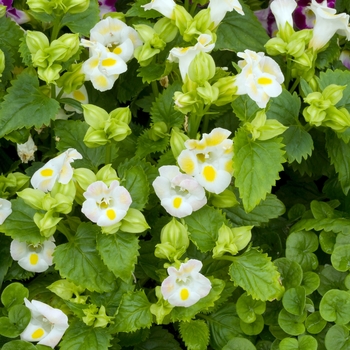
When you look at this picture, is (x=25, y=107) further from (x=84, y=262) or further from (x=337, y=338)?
(x=337, y=338)

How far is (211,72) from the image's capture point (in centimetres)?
103

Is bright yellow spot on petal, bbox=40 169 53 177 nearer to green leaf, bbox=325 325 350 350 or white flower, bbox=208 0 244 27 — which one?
white flower, bbox=208 0 244 27

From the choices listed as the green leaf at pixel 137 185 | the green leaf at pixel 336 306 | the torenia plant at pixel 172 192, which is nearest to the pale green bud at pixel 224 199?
the torenia plant at pixel 172 192

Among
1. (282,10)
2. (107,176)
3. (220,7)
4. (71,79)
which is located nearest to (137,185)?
(107,176)

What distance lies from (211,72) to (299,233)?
36 cm

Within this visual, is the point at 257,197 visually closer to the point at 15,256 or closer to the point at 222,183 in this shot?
the point at 222,183

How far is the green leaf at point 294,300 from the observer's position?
1.08m

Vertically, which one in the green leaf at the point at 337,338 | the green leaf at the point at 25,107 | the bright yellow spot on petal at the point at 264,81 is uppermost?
the bright yellow spot on petal at the point at 264,81

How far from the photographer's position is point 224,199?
110cm

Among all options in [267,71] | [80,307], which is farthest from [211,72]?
[80,307]

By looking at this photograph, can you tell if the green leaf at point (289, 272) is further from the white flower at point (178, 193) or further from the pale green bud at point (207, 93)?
the pale green bud at point (207, 93)

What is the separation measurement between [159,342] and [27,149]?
0.48m

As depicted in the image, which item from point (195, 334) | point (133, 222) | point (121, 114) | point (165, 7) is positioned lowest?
point (195, 334)

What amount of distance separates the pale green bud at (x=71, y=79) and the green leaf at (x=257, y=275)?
45cm
